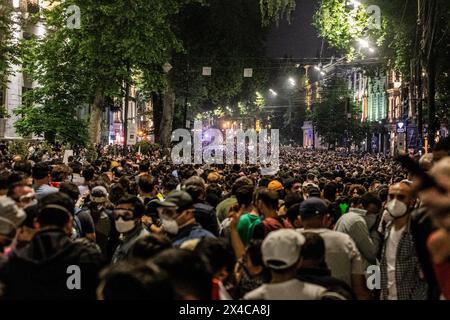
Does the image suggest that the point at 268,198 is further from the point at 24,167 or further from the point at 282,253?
the point at 24,167

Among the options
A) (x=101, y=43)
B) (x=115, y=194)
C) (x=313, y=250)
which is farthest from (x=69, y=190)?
(x=101, y=43)

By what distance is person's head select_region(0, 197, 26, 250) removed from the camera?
5094 mm

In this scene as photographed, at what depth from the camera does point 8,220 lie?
17.0ft

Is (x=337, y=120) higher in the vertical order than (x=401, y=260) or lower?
higher

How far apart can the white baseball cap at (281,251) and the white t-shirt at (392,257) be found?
1791 mm

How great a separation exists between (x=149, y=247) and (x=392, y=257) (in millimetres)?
2427

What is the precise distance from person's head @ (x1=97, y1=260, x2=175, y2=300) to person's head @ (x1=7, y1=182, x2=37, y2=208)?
381cm

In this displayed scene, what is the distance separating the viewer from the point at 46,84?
28.8 meters

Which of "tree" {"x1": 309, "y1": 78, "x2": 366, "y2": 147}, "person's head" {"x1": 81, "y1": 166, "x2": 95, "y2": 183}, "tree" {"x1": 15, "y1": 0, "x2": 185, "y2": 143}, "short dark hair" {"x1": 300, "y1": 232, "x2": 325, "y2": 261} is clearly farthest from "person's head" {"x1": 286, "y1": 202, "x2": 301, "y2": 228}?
"tree" {"x1": 309, "y1": 78, "x2": 366, "y2": 147}

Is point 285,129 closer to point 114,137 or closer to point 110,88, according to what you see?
point 114,137

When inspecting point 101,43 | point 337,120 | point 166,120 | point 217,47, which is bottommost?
point 166,120

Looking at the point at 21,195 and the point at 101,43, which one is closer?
the point at 21,195

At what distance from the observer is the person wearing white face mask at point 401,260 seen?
5723 mm

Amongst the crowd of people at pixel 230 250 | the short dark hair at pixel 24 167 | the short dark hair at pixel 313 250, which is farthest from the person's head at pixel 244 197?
the short dark hair at pixel 24 167
